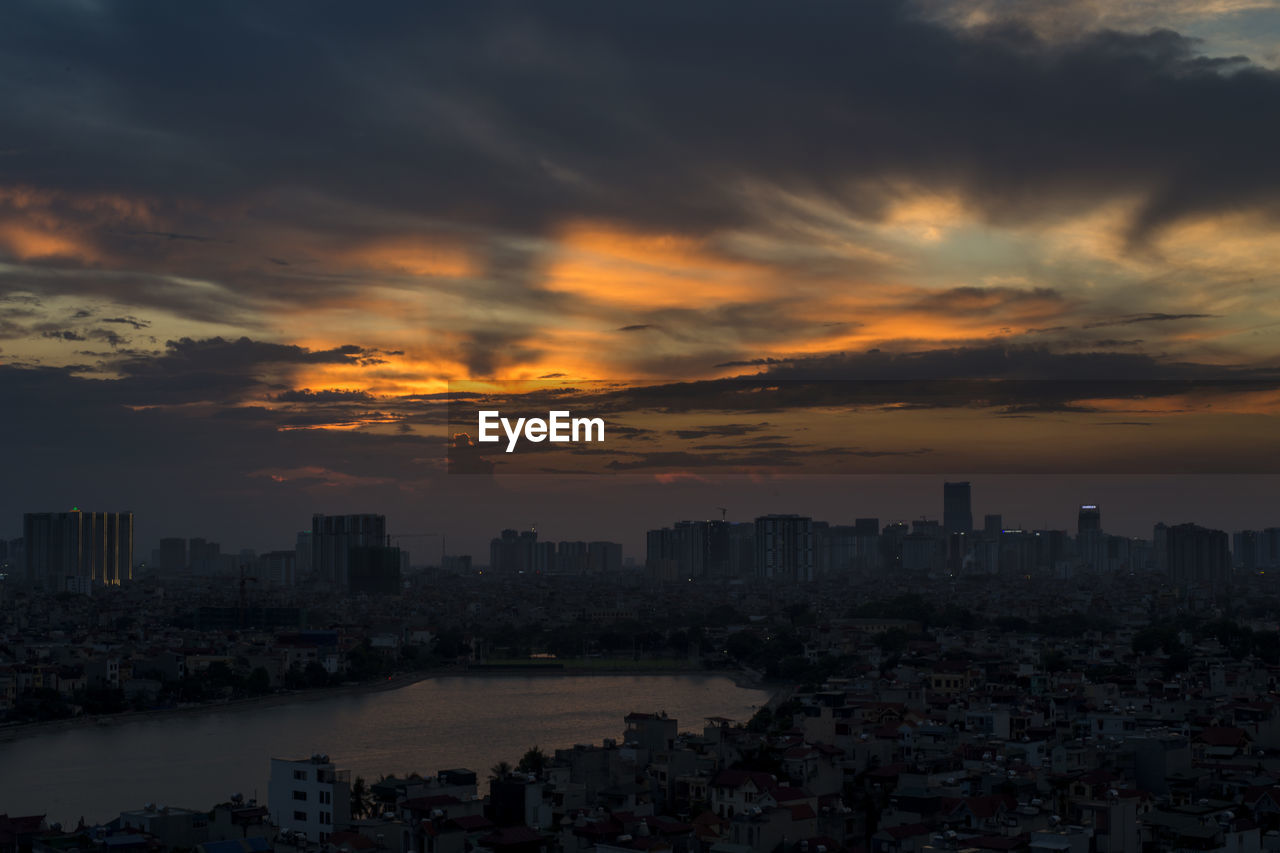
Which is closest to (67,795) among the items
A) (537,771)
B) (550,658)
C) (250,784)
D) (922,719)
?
(250,784)

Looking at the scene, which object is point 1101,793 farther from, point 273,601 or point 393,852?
point 273,601

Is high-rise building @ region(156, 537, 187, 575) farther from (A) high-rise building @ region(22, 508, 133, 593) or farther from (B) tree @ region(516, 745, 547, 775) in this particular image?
(B) tree @ region(516, 745, 547, 775)

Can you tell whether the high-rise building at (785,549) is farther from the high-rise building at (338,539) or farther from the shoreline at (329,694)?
the shoreline at (329,694)

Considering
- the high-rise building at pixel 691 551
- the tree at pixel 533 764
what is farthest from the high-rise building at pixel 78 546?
the tree at pixel 533 764

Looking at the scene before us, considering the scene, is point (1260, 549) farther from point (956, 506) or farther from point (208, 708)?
point (208, 708)

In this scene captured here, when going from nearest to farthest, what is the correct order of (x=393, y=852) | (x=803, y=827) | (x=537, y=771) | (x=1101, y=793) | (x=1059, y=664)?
(x=393, y=852) < (x=803, y=827) < (x=1101, y=793) < (x=537, y=771) < (x=1059, y=664)

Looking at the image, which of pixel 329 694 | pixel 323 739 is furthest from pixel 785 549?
pixel 323 739

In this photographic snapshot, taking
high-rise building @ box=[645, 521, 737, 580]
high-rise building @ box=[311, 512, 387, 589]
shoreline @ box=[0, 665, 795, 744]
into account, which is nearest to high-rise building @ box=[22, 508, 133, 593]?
high-rise building @ box=[311, 512, 387, 589]
